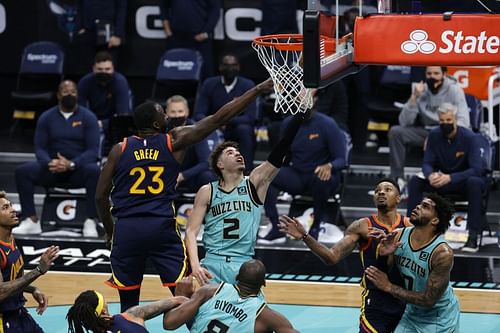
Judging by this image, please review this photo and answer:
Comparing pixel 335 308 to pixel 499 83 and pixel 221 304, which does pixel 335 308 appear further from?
pixel 499 83

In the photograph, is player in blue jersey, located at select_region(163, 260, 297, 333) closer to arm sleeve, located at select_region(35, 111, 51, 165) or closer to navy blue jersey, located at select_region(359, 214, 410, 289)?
navy blue jersey, located at select_region(359, 214, 410, 289)

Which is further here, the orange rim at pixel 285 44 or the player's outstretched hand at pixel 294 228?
the orange rim at pixel 285 44

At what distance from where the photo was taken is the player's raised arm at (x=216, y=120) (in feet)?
26.1

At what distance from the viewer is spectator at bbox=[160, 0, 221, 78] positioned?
48.8ft

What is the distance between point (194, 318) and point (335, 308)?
3.23 metres

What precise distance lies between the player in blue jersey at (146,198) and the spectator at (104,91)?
5.32 m

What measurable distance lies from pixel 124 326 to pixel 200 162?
587 centimetres

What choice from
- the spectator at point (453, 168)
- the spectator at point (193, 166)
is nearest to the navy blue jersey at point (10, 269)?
the spectator at point (193, 166)

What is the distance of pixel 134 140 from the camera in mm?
8422

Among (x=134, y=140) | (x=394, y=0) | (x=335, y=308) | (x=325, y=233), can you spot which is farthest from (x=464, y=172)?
(x=134, y=140)

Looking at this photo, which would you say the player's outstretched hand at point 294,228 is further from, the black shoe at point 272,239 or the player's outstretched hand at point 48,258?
the black shoe at point 272,239

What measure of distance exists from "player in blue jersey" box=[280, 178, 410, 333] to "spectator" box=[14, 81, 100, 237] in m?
4.72

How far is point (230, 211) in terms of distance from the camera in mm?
8688

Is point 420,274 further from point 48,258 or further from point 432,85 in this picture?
point 432,85
